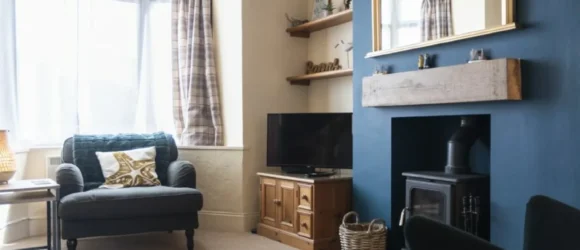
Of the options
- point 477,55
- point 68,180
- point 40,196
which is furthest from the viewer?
point 68,180

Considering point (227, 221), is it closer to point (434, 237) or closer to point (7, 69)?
point (7, 69)

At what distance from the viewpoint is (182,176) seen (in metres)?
3.86

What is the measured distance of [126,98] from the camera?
4.63 m

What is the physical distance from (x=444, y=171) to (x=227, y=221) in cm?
201

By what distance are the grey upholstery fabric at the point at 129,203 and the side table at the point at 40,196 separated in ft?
0.22

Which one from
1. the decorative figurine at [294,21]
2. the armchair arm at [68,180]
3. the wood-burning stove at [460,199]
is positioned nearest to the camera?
the wood-burning stove at [460,199]

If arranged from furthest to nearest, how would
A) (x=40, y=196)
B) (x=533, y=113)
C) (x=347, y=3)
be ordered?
(x=347, y=3) → (x=40, y=196) → (x=533, y=113)

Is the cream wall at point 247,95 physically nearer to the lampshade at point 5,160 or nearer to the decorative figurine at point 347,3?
the decorative figurine at point 347,3

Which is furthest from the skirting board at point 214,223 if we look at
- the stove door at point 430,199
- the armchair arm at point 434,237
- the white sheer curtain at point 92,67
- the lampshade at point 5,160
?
the armchair arm at point 434,237

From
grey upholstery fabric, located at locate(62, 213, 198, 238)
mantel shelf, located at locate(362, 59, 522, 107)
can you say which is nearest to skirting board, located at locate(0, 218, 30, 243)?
grey upholstery fabric, located at locate(62, 213, 198, 238)

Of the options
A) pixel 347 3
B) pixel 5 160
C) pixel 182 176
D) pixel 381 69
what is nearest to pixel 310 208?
pixel 182 176

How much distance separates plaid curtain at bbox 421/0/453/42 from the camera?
3006 millimetres

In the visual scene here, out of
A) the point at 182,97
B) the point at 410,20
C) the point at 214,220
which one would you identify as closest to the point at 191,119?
the point at 182,97

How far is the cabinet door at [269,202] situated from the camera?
411 centimetres
